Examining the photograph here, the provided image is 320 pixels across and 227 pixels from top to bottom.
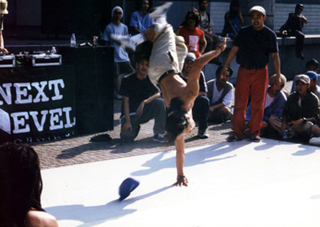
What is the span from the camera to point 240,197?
4.68m

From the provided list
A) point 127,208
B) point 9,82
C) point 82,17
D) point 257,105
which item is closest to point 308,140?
point 257,105

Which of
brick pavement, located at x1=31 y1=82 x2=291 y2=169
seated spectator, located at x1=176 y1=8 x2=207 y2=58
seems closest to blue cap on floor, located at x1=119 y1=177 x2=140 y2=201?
brick pavement, located at x1=31 y1=82 x2=291 y2=169

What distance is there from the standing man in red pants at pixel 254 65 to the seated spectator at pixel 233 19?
18.1 feet

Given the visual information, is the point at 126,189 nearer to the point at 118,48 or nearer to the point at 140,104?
the point at 140,104

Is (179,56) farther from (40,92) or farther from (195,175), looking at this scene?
(40,92)

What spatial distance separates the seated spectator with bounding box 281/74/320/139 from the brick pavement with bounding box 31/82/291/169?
1070 mm

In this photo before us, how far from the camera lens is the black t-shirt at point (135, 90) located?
7.11 m

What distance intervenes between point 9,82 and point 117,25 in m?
3.86

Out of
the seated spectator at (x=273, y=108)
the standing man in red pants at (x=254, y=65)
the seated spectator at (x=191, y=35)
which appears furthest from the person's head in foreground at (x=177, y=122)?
the seated spectator at (x=191, y=35)

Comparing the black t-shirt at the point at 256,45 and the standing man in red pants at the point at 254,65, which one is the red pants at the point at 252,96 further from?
the black t-shirt at the point at 256,45

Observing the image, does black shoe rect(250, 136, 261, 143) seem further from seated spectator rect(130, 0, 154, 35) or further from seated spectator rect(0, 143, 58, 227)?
seated spectator rect(0, 143, 58, 227)

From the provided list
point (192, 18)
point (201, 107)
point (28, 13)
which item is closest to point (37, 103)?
point (201, 107)

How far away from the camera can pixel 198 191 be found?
4.88 meters

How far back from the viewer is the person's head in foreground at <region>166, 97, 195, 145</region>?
179 inches
